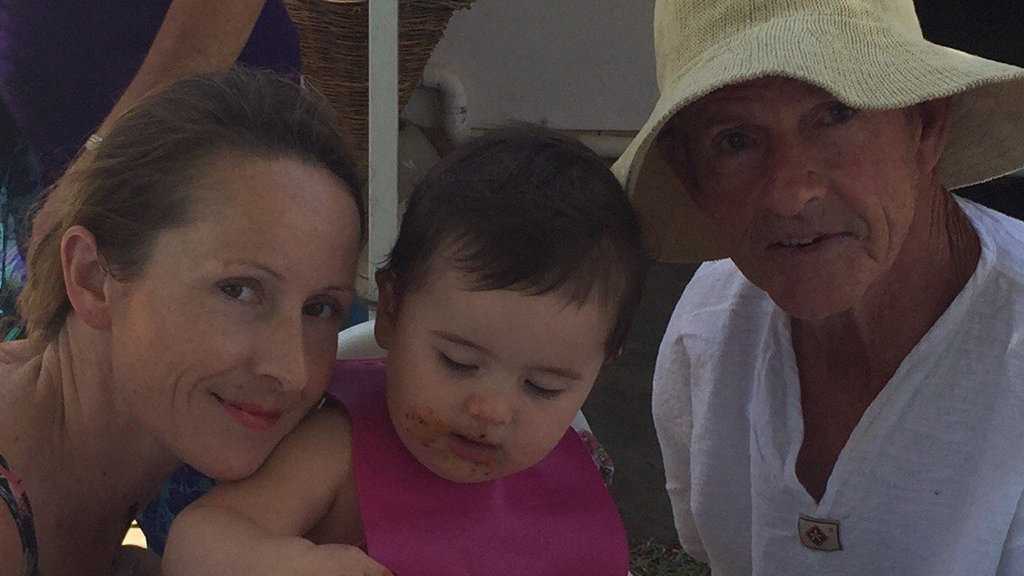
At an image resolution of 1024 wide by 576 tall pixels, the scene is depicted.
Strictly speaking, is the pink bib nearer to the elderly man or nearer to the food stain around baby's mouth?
the food stain around baby's mouth

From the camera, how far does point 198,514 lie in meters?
1.35

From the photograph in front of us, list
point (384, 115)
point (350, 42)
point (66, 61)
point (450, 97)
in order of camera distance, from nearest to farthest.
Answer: point (66, 61) → point (384, 115) → point (350, 42) → point (450, 97)

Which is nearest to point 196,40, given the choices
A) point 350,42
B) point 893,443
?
point 893,443

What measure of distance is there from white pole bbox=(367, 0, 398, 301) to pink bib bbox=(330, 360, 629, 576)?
850mm

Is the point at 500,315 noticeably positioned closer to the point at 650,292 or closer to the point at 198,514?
the point at 198,514

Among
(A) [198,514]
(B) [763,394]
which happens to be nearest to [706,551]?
(B) [763,394]

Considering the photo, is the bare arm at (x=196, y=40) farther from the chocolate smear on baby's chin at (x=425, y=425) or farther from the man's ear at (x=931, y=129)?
the man's ear at (x=931, y=129)

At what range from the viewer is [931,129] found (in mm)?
1732

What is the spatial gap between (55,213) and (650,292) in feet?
10.5

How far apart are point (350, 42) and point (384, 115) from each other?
69 centimetres

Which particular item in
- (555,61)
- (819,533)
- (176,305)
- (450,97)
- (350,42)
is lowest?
(450,97)

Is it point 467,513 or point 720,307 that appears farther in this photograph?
point 720,307

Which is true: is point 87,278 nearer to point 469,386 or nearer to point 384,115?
point 469,386

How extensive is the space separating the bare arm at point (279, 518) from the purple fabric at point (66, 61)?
35.7 inches
